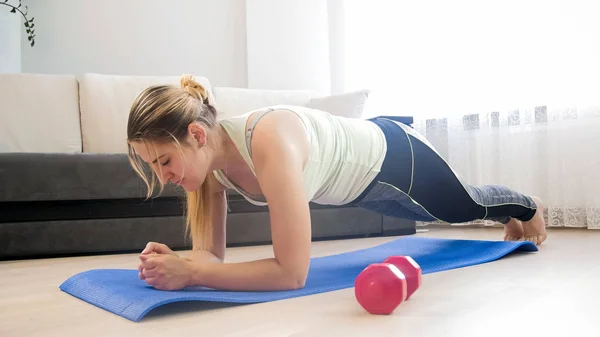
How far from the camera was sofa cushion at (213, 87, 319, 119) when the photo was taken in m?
3.54

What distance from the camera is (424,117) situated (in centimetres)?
343

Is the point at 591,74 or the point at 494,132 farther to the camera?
the point at 494,132

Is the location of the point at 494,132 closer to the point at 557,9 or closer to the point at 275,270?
the point at 557,9

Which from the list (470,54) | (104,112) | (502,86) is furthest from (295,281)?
(104,112)

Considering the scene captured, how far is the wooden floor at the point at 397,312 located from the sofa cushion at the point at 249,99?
2007 millimetres

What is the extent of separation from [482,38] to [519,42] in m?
0.22

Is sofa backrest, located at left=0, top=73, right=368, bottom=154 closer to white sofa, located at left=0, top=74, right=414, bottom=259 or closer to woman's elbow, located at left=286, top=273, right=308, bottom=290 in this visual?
white sofa, located at left=0, top=74, right=414, bottom=259

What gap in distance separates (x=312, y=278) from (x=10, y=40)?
2.90 meters

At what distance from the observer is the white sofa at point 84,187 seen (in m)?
2.48

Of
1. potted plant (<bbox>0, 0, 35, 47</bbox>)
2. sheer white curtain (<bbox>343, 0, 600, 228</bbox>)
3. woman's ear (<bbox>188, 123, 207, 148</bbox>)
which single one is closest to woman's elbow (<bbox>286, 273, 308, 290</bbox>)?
woman's ear (<bbox>188, 123, 207, 148</bbox>)

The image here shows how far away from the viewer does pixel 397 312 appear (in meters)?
1.15

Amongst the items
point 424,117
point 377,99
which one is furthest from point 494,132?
point 377,99

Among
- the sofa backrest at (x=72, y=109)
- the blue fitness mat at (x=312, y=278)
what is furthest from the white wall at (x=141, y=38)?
the blue fitness mat at (x=312, y=278)

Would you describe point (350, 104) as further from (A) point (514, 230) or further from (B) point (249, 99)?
(A) point (514, 230)
